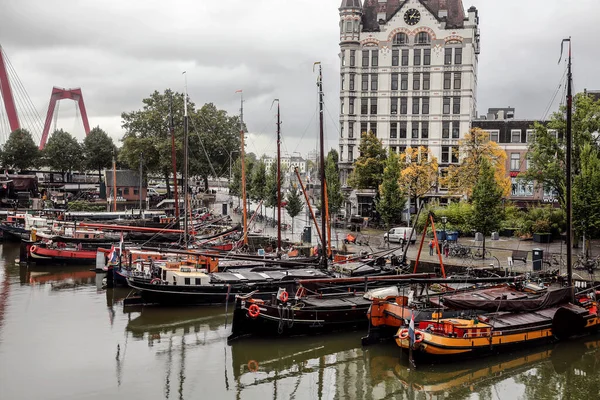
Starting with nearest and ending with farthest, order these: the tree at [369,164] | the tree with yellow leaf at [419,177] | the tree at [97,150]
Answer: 1. the tree with yellow leaf at [419,177]
2. the tree at [369,164]
3. the tree at [97,150]

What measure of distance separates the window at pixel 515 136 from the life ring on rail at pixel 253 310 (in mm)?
47323

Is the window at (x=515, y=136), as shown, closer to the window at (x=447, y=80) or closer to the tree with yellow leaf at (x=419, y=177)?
the window at (x=447, y=80)

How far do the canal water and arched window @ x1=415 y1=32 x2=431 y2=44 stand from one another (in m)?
45.4

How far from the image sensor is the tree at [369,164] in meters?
60.9

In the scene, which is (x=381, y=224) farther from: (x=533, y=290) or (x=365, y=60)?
(x=533, y=290)

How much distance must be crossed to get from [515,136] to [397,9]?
19554 millimetres

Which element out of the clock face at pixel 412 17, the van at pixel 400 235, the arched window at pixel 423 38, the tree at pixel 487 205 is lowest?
the van at pixel 400 235

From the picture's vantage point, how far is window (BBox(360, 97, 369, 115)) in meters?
68.2

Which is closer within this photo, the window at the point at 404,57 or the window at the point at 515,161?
the window at the point at 515,161

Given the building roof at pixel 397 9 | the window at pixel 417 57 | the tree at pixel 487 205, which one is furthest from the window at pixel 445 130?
the tree at pixel 487 205

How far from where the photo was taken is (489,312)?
89.4 ft

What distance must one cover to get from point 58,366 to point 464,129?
52.5 m

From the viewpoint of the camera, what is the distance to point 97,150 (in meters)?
107

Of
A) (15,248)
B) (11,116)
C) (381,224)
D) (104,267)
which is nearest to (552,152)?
(381,224)
